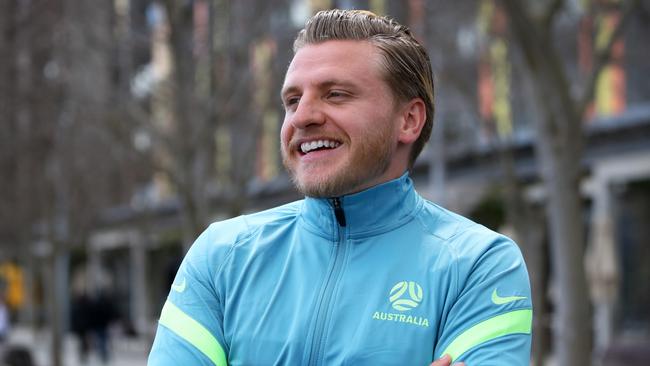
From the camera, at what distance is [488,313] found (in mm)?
2381

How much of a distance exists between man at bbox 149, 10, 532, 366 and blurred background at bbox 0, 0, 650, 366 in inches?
38.2

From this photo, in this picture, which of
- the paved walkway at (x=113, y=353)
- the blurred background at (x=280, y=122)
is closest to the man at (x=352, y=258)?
the blurred background at (x=280, y=122)

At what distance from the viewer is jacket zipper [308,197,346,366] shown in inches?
94.1

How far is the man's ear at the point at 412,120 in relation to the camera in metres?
2.59

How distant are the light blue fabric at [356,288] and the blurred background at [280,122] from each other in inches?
41.6

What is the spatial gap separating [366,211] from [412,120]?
25cm

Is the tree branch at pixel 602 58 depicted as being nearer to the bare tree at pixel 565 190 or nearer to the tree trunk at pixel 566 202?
the bare tree at pixel 565 190

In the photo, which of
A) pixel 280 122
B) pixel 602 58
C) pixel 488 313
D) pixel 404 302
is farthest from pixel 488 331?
pixel 280 122

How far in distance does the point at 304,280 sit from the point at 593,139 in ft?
75.3

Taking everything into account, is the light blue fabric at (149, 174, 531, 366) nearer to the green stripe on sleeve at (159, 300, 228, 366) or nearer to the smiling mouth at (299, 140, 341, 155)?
the green stripe on sleeve at (159, 300, 228, 366)

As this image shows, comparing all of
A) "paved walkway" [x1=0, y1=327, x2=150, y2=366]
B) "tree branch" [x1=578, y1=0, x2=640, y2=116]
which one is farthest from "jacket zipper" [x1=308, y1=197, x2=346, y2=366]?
"paved walkway" [x1=0, y1=327, x2=150, y2=366]

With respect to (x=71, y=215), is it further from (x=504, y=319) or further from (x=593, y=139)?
(x=504, y=319)

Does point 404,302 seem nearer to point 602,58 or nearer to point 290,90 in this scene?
point 290,90

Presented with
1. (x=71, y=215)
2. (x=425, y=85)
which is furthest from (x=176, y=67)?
(x=71, y=215)
